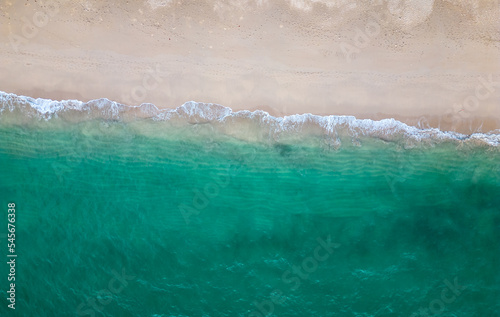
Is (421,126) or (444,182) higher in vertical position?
(421,126)

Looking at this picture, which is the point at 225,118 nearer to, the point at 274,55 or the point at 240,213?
the point at 274,55

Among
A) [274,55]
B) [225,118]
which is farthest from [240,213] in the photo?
[274,55]

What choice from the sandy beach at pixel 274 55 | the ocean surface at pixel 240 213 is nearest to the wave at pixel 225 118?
the ocean surface at pixel 240 213

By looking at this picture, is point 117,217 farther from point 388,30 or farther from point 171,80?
point 388,30

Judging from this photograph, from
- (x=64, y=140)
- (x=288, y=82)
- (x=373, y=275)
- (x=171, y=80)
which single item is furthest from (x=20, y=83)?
(x=373, y=275)

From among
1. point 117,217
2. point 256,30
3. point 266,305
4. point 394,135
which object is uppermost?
point 256,30

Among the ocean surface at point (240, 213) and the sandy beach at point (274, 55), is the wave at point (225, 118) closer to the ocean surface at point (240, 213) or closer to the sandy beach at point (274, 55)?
the ocean surface at point (240, 213)
